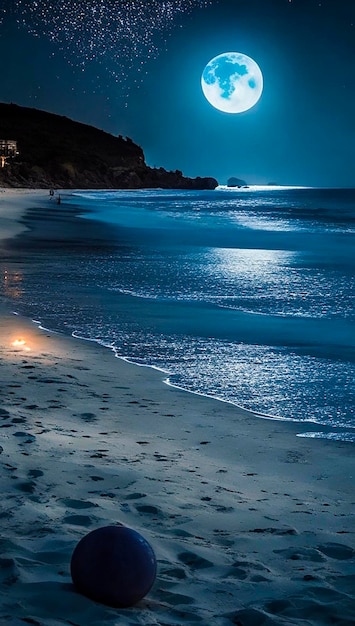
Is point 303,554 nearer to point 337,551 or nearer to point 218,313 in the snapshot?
point 337,551

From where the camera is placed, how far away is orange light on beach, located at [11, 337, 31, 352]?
8520 millimetres

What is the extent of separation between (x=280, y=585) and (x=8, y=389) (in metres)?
3.72

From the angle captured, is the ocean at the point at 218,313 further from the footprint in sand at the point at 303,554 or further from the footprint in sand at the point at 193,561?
the footprint in sand at the point at 193,561

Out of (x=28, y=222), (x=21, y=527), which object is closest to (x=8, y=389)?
(x=21, y=527)

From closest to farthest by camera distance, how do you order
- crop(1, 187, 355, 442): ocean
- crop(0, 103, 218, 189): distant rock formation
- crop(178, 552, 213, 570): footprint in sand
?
crop(178, 552, 213, 570): footprint in sand, crop(1, 187, 355, 442): ocean, crop(0, 103, 218, 189): distant rock formation

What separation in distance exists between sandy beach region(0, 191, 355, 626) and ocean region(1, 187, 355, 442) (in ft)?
2.41

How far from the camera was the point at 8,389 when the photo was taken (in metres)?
6.57

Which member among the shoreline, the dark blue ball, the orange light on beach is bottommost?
the orange light on beach

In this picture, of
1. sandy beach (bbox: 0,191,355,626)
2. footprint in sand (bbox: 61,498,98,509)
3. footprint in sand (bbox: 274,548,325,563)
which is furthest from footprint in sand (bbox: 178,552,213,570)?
footprint in sand (bbox: 61,498,98,509)

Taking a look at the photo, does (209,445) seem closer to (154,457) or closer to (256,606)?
(154,457)

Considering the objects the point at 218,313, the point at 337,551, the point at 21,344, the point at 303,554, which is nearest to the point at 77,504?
the point at 303,554

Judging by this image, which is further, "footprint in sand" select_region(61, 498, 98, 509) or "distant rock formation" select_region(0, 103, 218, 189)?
"distant rock formation" select_region(0, 103, 218, 189)

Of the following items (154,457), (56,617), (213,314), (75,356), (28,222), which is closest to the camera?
(56,617)

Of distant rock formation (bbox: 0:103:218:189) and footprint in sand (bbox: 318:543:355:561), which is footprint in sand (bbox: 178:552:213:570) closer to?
footprint in sand (bbox: 318:543:355:561)
